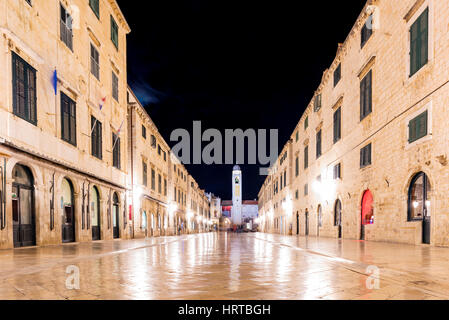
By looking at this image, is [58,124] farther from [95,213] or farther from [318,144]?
[318,144]

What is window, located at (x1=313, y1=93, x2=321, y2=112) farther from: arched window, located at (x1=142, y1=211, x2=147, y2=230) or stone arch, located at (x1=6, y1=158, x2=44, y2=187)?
stone arch, located at (x1=6, y1=158, x2=44, y2=187)

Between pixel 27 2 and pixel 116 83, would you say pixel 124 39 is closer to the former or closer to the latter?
pixel 116 83

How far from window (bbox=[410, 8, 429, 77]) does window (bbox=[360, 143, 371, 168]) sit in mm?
4963

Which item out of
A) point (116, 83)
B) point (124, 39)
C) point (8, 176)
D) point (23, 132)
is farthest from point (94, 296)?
point (124, 39)

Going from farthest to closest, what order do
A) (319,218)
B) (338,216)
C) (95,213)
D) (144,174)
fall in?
(144,174) < (319,218) < (338,216) < (95,213)

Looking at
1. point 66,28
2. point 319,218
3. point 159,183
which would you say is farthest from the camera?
point 159,183

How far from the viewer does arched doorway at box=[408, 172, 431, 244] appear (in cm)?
1166

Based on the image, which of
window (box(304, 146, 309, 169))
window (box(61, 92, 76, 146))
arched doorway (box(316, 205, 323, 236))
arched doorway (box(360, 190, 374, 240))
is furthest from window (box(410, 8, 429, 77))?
window (box(304, 146, 309, 169))

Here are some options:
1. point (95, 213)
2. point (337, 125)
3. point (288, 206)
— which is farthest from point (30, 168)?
point (288, 206)

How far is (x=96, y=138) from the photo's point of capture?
59.5 ft

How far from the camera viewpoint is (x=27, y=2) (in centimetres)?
1182

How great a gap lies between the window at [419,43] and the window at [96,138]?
15.1 m

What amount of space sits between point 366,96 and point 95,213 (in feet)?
52.1

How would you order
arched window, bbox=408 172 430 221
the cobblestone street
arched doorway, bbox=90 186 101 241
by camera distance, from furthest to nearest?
arched doorway, bbox=90 186 101 241 → arched window, bbox=408 172 430 221 → the cobblestone street
